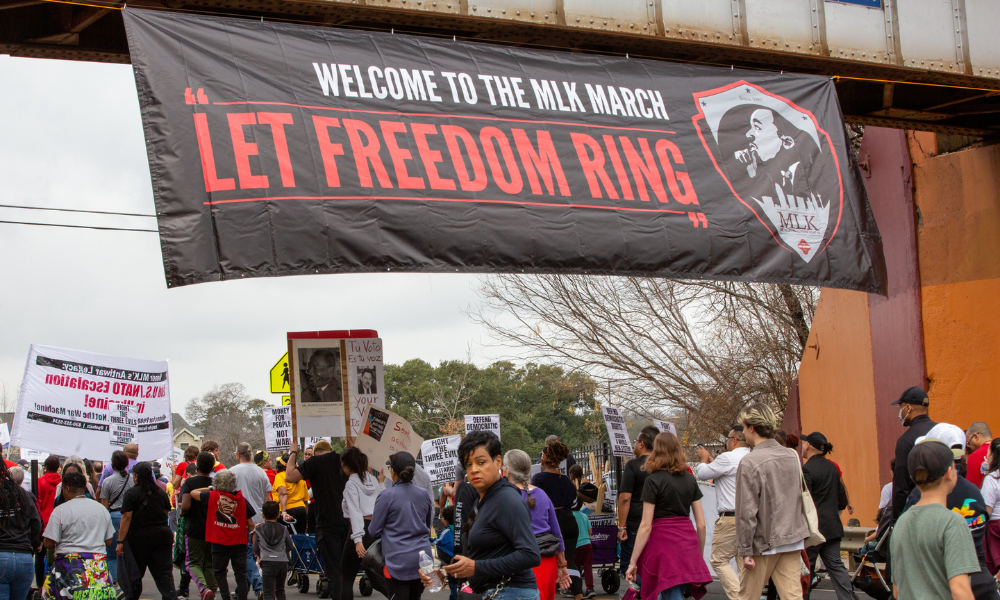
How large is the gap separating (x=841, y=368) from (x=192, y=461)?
33.0 ft

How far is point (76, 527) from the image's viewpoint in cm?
831

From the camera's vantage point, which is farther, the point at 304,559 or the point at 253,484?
the point at 304,559

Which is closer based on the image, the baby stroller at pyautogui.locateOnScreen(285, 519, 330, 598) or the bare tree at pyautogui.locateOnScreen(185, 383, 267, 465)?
the baby stroller at pyautogui.locateOnScreen(285, 519, 330, 598)

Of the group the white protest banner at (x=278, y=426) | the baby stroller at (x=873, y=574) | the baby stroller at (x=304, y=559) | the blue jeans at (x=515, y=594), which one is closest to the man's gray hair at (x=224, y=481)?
the baby stroller at (x=304, y=559)

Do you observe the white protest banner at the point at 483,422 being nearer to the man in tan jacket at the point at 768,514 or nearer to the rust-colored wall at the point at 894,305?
the rust-colored wall at the point at 894,305

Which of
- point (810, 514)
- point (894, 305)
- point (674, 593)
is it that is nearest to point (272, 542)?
point (674, 593)

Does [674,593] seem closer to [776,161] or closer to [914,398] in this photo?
[914,398]

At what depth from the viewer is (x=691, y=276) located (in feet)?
30.7

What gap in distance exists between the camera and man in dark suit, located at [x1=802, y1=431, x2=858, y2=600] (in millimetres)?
8898

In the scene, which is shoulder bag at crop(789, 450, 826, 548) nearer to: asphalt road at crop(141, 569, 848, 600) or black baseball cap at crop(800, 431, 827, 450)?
black baseball cap at crop(800, 431, 827, 450)

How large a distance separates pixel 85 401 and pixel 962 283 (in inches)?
471

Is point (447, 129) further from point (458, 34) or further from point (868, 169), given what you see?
point (868, 169)

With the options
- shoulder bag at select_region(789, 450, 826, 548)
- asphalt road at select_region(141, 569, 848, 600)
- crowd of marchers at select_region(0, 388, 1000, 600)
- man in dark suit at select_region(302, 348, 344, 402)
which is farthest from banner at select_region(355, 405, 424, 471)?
shoulder bag at select_region(789, 450, 826, 548)

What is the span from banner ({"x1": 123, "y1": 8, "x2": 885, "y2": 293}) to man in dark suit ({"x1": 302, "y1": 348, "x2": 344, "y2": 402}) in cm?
306
